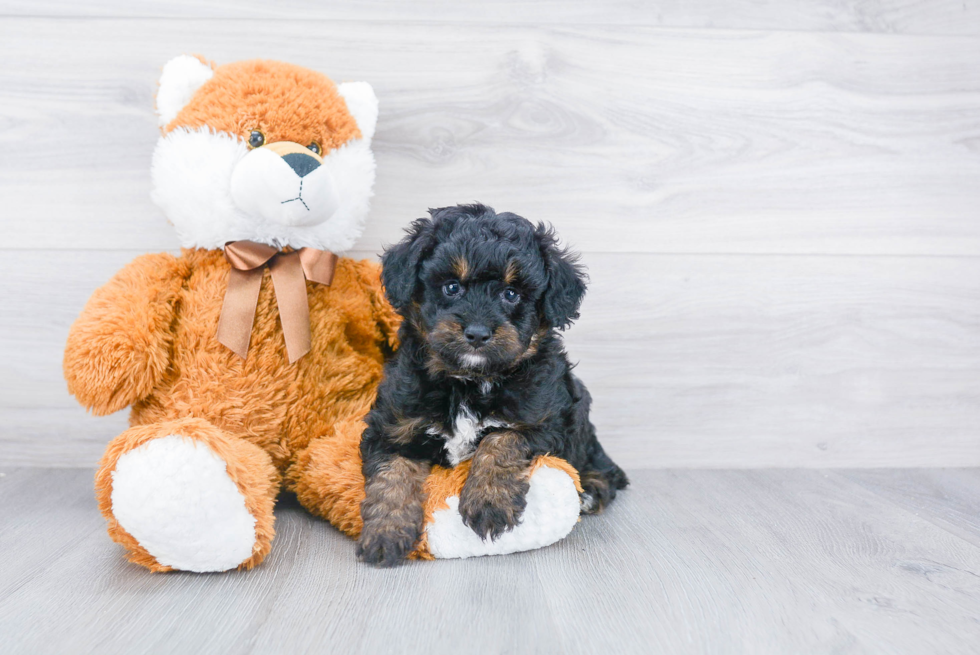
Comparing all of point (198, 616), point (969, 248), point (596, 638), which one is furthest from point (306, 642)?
point (969, 248)

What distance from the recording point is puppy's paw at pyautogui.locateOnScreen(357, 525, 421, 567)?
1.56m

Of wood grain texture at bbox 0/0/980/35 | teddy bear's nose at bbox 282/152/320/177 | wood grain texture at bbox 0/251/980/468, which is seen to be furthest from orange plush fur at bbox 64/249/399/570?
wood grain texture at bbox 0/0/980/35

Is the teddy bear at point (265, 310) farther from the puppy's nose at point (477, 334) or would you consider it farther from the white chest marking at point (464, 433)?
the puppy's nose at point (477, 334)

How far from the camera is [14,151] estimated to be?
2229 mm

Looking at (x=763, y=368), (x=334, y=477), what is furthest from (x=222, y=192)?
(x=763, y=368)

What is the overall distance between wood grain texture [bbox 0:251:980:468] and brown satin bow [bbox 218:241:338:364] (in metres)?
0.84

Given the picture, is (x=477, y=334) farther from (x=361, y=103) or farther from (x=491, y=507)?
(x=361, y=103)

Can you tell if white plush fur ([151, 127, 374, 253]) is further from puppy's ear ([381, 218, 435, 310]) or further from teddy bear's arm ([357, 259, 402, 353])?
puppy's ear ([381, 218, 435, 310])

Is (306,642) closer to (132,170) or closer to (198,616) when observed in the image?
(198,616)

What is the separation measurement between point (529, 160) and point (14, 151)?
1.67 metres

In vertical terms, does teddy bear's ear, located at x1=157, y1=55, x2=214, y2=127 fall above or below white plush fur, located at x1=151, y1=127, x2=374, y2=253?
above

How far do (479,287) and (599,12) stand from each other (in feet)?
4.14

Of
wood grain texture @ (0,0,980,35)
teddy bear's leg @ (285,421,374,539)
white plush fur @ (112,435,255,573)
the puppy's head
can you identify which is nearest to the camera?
white plush fur @ (112,435,255,573)

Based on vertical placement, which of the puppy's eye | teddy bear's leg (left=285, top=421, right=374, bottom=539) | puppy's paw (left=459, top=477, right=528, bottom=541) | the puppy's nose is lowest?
teddy bear's leg (left=285, top=421, right=374, bottom=539)
